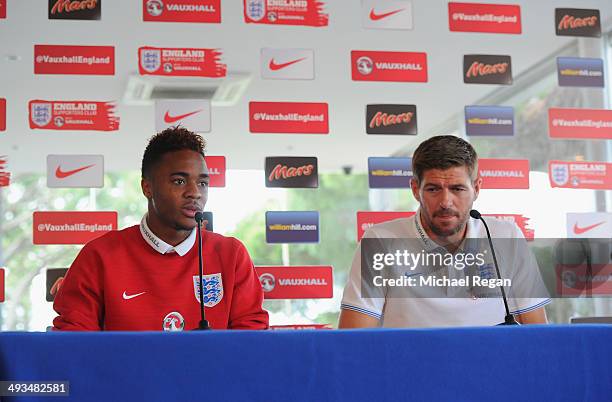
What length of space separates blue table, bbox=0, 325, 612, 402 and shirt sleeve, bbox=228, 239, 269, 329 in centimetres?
82

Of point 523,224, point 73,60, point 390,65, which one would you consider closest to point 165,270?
point 73,60

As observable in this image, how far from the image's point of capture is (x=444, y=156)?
2027mm

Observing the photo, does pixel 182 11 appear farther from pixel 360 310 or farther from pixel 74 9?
pixel 360 310

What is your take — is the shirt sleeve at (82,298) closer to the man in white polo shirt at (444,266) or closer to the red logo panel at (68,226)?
the man in white polo shirt at (444,266)

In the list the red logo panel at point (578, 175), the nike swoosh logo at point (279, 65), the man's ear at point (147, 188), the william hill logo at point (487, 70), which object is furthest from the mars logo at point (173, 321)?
the red logo panel at point (578, 175)

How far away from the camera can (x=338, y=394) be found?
1.10 metres

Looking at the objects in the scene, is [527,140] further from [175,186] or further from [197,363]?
[197,363]

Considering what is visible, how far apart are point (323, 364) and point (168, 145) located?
1.15 m

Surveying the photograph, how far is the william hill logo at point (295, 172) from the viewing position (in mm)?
3600

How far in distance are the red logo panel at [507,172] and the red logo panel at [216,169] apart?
1292 mm

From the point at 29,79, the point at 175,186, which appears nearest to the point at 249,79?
the point at 29,79

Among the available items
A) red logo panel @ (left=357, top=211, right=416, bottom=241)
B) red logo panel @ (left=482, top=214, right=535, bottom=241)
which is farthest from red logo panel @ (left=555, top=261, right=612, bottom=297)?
→ red logo panel @ (left=357, top=211, right=416, bottom=241)

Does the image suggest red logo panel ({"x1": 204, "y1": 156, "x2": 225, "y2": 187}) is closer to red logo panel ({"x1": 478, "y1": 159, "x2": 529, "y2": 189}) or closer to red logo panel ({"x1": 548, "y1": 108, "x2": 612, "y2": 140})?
Result: red logo panel ({"x1": 478, "y1": 159, "x2": 529, "y2": 189})

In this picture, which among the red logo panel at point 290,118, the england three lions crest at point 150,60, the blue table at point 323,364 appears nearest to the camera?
the blue table at point 323,364
